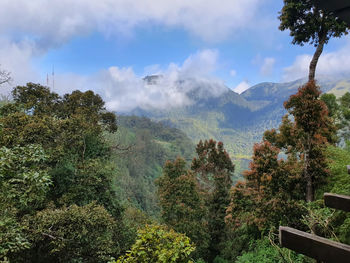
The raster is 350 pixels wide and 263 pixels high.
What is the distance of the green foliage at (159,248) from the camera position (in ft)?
11.9

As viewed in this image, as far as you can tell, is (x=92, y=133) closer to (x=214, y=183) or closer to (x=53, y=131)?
(x=53, y=131)

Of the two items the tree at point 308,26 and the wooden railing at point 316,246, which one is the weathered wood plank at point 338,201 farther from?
the tree at point 308,26

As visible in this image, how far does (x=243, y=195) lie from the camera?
31.5ft

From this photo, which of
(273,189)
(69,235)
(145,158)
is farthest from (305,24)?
(145,158)

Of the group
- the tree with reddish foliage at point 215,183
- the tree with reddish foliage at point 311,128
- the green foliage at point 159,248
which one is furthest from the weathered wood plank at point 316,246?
the tree with reddish foliage at point 215,183

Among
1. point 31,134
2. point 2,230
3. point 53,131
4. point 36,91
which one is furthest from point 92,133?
point 2,230

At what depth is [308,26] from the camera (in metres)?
11.2

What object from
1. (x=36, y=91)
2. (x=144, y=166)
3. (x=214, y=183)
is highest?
(x=36, y=91)

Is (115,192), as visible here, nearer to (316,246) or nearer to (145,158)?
(316,246)

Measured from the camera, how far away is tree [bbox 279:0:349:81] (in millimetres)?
10719

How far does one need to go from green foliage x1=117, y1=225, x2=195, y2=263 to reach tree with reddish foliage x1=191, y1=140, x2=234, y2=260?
16.2m

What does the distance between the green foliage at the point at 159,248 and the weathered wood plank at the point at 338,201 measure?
2607 millimetres

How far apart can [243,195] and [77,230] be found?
693 cm

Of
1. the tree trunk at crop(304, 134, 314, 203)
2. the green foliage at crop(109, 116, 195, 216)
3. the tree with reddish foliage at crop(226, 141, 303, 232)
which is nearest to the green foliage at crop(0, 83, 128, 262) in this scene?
the tree with reddish foliage at crop(226, 141, 303, 232)
